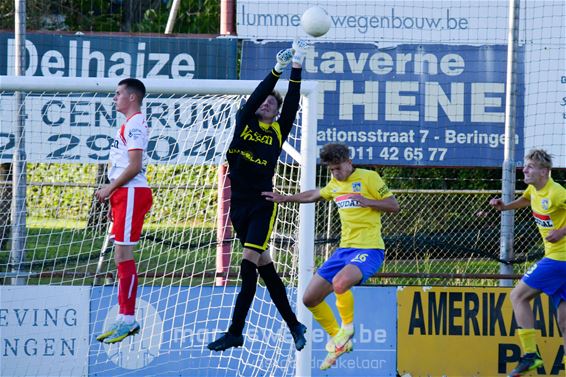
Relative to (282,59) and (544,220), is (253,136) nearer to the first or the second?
(282,59)

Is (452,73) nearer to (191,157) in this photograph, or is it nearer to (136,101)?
(191,157)

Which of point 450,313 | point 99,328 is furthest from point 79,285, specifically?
point 450,313

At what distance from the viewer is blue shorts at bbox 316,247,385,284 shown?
26.1ft

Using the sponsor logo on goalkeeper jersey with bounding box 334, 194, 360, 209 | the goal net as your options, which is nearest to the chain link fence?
the goal net

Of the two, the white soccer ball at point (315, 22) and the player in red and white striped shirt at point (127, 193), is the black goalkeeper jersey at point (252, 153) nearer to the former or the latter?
the white soccer ball at point (315, 22)

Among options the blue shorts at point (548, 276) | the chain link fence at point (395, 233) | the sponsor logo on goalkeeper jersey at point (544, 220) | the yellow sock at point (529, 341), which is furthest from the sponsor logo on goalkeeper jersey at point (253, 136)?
the yellow sock at point (529, 341)

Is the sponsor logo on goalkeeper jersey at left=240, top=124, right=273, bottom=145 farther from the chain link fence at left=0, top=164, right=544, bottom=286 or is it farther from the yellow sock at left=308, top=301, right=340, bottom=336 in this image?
the chain link fence at left=0, top=164, right=544, bottom=286

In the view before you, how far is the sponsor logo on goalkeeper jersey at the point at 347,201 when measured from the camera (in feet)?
26.3

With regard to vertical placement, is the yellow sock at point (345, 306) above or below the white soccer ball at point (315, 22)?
below

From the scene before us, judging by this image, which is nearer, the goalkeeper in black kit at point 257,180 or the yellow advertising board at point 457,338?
the goalkeeper in black kit at point 257,180

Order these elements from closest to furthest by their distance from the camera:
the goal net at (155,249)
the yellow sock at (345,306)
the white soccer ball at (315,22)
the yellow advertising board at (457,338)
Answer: the white soccer ball at (315,22) < the yellow sock at (345,306) < the goal net at (155,249) < the yellow advertising board at (457,338)

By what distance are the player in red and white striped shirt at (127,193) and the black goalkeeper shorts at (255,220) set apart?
2.66 feet

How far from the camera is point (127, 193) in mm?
6914

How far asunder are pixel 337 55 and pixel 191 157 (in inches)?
87.2
